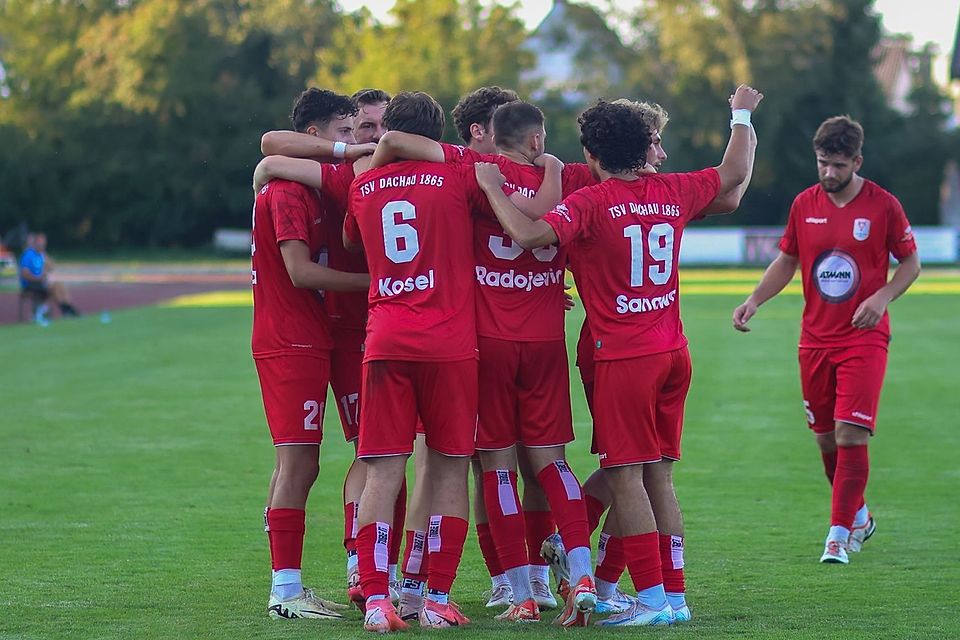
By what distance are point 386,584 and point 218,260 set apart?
5361cm

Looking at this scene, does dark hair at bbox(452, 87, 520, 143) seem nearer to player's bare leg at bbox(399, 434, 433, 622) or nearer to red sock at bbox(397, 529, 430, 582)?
player's bare leg at bbox(399, 434, 433, 622)

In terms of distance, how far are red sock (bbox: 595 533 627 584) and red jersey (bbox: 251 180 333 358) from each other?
1.42 m

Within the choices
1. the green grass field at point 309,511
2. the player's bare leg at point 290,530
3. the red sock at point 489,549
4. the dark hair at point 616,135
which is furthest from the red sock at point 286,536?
the dark hair at point 616,135

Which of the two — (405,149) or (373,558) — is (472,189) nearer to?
(405,149)

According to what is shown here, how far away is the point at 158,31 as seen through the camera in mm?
63719

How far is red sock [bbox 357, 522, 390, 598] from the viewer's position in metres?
5.41

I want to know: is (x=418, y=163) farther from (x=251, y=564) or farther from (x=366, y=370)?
(x=251, y=564)

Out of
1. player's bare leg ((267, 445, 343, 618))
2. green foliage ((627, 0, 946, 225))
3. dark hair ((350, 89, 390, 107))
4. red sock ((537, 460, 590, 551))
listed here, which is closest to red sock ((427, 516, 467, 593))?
red sock ((537, 460, 590, 551))

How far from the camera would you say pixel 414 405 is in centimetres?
555

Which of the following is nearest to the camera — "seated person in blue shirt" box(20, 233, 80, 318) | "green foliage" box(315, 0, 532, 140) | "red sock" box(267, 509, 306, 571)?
"red sock" box(267, 509, 306, 571)

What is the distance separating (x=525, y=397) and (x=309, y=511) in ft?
10.2

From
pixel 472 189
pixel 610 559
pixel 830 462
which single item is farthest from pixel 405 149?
pixel 830 462

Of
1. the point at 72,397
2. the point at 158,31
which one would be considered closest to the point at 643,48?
the point at 158,31

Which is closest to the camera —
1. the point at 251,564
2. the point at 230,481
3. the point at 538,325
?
the point at 538,325
